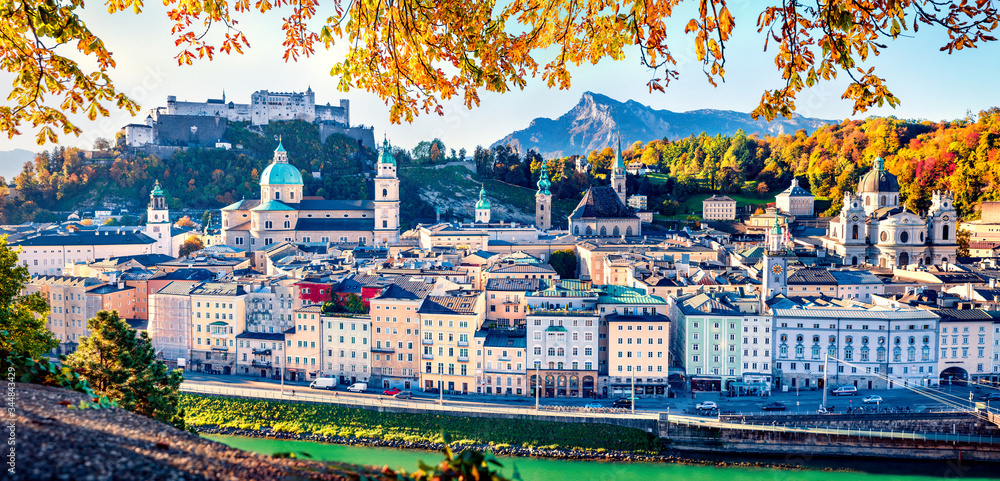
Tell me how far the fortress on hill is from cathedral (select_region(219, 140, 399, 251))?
597 inches

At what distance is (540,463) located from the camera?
1606 cm

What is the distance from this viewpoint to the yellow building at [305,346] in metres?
20.4

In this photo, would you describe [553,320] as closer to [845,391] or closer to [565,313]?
[565,313]

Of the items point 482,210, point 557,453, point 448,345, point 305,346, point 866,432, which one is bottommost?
point 557,453

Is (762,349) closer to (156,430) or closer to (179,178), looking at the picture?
(156,430)

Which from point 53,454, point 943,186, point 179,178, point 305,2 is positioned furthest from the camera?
point 179,178

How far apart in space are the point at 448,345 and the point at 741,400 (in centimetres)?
747

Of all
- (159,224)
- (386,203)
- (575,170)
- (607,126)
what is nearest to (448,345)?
(386,203)

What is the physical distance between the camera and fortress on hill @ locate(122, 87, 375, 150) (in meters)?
51.0

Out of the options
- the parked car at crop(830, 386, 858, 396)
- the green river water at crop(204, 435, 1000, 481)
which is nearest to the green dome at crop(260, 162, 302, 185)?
the green river water at crop(204, 435, 1000, 481)

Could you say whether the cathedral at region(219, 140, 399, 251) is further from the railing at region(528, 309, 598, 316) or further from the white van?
the railing at region(528, 309, 598, 316)

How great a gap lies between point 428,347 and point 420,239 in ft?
60.4

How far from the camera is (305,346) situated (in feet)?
67.3

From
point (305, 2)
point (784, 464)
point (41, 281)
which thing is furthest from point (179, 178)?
point (305, 2)
